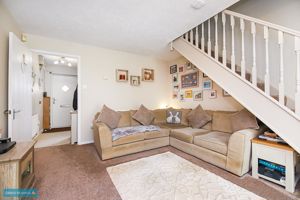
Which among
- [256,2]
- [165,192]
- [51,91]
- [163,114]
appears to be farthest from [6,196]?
[51,91]

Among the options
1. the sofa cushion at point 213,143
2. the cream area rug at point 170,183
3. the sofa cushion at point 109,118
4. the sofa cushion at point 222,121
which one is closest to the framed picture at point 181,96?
the sofa cushion at point 222,121

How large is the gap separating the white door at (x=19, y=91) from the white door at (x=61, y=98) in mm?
3037

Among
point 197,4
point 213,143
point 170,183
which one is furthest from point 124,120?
point 197,4

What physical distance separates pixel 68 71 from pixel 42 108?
68.4 inches

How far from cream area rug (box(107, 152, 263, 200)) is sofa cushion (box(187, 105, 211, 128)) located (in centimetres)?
98

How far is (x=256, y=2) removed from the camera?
2.36m

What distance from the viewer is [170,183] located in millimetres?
1682

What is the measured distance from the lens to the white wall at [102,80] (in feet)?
10.2

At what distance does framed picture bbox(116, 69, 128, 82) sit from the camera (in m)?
3.68

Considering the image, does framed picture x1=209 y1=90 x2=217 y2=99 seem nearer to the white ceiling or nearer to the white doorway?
the white ceiling

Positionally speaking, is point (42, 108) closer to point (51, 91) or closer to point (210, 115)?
point (51, 91)

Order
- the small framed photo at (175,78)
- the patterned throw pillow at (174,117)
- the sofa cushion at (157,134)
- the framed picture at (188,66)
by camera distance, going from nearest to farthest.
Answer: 1. the sofa cushion at (157,134)
2. the patterned throw pillow at (174,117)
3. the framed picture at (188,66)
4. the small framed photo at (175,78)

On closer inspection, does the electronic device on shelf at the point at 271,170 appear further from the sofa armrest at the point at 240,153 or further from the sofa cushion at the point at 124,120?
the sofa cushion at the point at 124,120

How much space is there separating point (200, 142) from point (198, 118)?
77 centimetres
